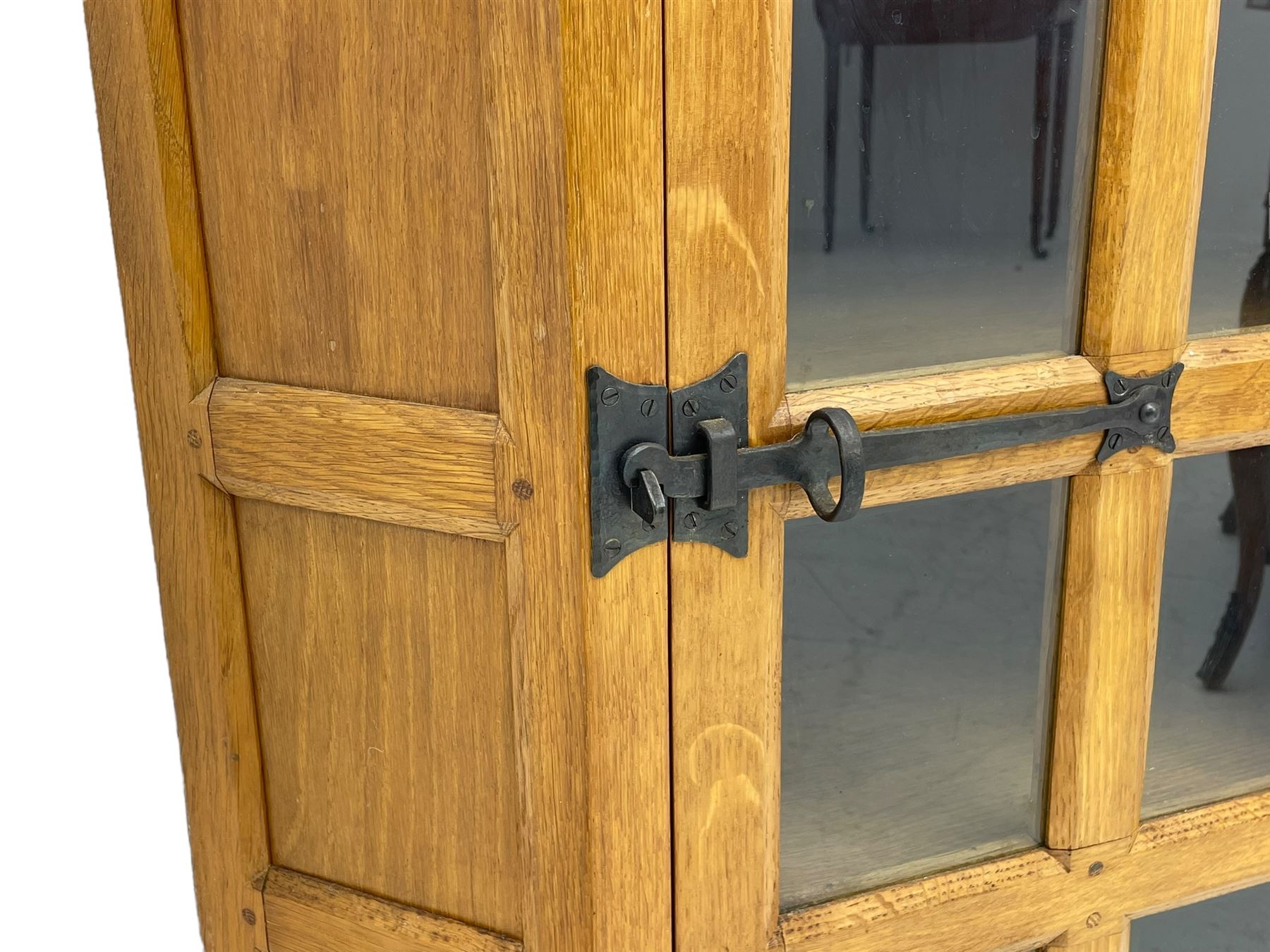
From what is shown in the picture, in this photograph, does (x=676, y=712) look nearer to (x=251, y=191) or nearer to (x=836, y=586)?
(x=836, y=586)

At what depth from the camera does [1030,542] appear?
1172mm

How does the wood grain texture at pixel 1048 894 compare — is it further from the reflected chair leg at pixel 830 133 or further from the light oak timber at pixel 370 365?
the reflected chair leg at pixel 830 133

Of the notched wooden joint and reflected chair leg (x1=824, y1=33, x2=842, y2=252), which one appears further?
the notched wooden joint

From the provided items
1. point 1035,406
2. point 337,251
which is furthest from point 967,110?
point 337,251

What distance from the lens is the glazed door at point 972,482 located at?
100cm

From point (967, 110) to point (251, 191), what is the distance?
54 centimetres

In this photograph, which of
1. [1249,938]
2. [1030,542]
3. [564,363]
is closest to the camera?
[564,363]

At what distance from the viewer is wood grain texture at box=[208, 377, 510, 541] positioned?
995 mm

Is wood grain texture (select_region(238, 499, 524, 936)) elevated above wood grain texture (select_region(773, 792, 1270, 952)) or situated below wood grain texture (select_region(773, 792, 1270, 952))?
above

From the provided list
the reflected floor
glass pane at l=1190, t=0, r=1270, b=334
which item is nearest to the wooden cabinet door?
the reflected floor

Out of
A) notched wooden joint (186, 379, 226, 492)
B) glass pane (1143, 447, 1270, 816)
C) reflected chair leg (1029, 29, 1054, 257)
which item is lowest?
glass pane (1143, 447, 1270, 816)

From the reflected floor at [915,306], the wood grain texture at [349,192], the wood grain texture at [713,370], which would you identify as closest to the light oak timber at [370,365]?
the wood grain texture at [349,192]

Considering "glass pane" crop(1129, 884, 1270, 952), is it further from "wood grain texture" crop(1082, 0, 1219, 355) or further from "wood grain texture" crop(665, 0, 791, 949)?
"wood grain texture" crop(1082, 0, 1219, 355)

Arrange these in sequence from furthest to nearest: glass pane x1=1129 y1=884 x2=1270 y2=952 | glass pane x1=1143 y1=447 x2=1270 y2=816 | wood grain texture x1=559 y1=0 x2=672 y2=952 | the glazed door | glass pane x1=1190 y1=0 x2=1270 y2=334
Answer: glass pane x1=1129 y1=884 x2=1270 y2=952
glass pane x1=1143 y1=447 x2=1270 y2=816
glass pane x1=1190 y1=0 x2=1270 y2=334
the glazed door
wood grain texture x1=559 y1=0 x2=672 y2=952
